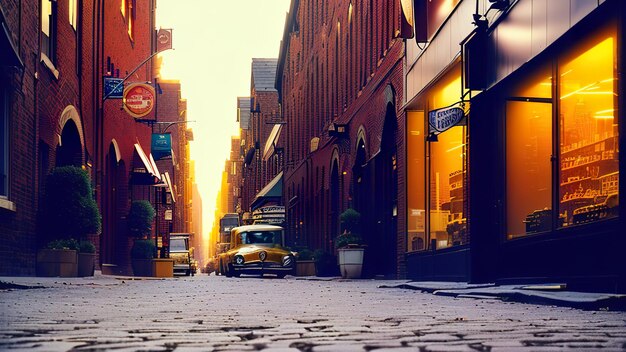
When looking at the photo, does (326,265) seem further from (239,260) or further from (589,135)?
(589,135)

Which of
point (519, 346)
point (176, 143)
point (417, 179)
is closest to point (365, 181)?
point (417, 179)

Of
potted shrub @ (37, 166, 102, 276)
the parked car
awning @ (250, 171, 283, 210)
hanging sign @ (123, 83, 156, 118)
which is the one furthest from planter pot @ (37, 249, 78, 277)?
awning @ (250, 171, 283, 210)

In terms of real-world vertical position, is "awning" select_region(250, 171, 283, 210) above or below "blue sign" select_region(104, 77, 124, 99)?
below

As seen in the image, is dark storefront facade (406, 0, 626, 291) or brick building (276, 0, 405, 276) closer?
dark storefront facade (406, 0, 626, 291)

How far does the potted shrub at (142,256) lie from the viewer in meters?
35.9

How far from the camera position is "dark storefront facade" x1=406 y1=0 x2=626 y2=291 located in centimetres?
1091

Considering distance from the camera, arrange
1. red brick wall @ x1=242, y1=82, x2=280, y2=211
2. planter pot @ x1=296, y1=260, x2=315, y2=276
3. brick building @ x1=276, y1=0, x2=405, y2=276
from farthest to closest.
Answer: red brick wall @ x1=242, y1=82, x2=280, y2=211 < planter pot @ x1=296, y1=260, x2=315, y2=276 < brick building @ x1=276, y1=0, x2=405, y2=276

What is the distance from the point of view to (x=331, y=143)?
34.3 meters

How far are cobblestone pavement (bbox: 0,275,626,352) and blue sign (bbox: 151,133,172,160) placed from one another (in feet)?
133

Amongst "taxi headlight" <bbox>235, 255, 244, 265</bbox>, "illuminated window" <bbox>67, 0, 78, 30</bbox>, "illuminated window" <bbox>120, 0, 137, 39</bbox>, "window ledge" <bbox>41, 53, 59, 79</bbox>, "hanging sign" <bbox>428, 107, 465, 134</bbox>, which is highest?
"illuminated window" <bbox>120, 0, 137, 39</bbox>

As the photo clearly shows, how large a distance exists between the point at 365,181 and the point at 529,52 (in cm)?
1415

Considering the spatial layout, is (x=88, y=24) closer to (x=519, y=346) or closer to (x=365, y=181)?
(x=365, y=181)

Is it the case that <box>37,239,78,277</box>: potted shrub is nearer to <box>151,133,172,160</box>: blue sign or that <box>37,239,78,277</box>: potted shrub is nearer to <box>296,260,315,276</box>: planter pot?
<box>296,260,315,276</box>: planter pot

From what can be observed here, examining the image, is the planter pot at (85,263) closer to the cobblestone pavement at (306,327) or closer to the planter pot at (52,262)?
the planter pot at (52,262)
